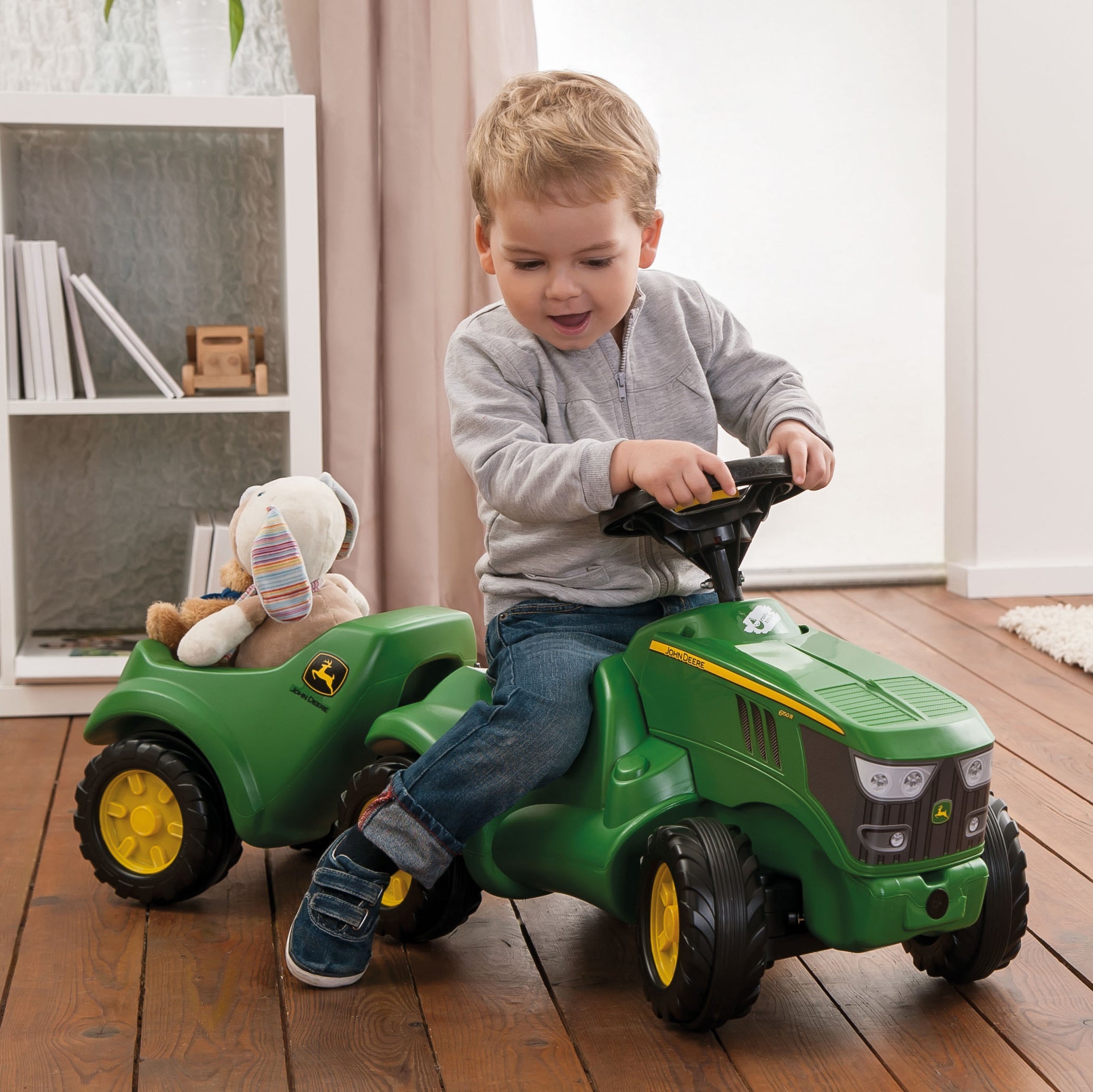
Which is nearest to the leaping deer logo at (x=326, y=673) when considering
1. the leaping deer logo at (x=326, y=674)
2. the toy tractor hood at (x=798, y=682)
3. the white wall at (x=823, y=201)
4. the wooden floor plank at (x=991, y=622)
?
the leaping deer logo at (x=326, y=674)

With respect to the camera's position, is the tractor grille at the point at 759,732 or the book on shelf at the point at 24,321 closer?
the tractor grille at the point at 759,732

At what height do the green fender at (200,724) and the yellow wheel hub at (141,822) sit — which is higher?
the green fender at (200,724)

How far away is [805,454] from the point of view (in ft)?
3.99

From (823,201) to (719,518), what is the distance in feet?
6.41

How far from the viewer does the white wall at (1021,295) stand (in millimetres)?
2824

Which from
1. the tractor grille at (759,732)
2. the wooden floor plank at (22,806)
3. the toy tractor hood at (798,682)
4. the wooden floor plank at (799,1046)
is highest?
the toy tractor hood at (798,682)

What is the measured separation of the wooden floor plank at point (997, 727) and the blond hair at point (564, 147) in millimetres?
861

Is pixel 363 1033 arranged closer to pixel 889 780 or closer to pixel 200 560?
pixel 889 780

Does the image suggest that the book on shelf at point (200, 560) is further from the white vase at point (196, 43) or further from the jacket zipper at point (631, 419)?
the jacket zipper at point (631, 419)

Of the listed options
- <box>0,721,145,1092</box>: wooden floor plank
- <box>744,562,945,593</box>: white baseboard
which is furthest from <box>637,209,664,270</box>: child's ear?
<box>744,562,945,593</box>: white baseboard

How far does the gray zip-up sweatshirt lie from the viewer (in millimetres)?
1278

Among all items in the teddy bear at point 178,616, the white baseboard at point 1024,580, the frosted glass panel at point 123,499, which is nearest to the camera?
the teddy bear at point 178,616

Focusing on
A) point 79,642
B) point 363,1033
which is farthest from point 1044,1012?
point 79,642

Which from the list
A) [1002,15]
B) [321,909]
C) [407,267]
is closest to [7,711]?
[407,267]
